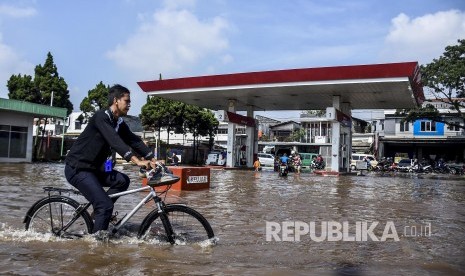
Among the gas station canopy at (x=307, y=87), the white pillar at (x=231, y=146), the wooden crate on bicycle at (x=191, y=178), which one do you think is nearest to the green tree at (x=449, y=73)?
the gas station canopy at (x=307, y=87)

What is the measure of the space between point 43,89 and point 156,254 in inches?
1667

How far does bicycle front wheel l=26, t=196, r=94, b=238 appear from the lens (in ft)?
15.3

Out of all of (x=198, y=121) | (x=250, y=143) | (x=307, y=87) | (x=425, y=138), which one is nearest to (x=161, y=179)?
(x=307, y=87)

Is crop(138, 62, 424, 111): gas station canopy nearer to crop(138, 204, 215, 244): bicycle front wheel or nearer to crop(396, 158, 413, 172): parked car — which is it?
crop(396, 158, 413, 172): parked car

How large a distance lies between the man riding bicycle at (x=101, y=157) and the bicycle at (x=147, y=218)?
A: 0.56 feet

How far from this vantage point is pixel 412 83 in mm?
23000

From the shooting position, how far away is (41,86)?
42469 millimetres

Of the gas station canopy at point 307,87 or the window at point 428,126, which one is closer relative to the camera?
the gas station canopy at point 307,87

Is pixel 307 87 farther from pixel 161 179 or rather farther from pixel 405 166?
pixel 161 179

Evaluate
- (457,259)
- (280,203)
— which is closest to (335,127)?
(280,203)

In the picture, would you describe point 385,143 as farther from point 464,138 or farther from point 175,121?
point 175,121

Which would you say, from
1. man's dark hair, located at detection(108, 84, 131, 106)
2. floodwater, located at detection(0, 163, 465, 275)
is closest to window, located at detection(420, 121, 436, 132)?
floodwater, located at detection(0, 163, 465, 275)

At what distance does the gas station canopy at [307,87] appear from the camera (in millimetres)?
22888

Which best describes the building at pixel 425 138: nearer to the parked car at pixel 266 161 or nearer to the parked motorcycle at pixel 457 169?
the parked motorcycle at pixel 457 169
